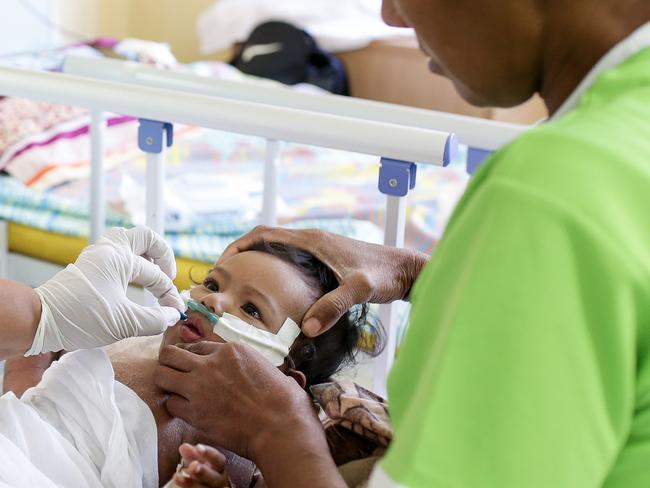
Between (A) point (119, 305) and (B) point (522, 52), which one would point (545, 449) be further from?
(A) point (119, 305)

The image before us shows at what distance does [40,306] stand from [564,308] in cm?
85

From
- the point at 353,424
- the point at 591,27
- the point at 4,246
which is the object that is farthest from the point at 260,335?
the point at 4,246

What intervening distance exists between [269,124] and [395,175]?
224mm

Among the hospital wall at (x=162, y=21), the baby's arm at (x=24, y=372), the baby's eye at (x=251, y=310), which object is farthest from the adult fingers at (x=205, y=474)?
the hospital wall at (x=162, y=21)

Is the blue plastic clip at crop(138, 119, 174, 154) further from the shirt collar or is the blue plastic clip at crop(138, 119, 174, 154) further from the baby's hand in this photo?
the shirt collar

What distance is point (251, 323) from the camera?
4.99 feet

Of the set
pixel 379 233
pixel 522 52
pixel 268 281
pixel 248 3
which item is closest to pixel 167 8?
pixel 248 3

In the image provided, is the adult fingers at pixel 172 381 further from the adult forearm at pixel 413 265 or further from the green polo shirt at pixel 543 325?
the green polo shirt at pixel 543 325

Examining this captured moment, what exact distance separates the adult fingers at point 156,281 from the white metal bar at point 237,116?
0.30 meters

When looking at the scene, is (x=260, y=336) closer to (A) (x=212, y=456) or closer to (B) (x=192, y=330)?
(B) (x=192, y=330)

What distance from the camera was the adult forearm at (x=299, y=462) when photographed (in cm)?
118

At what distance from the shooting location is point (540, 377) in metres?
0.61

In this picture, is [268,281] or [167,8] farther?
[167,8]

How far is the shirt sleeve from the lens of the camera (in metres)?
0.61
